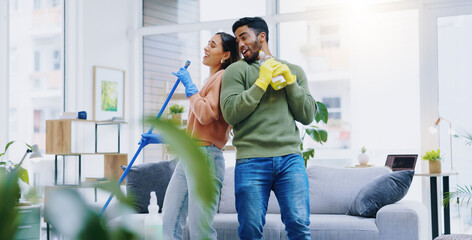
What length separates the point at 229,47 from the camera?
246 centimetres

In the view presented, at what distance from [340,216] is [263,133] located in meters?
1.66

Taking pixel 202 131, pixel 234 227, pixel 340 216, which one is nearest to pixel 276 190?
pixel 202 131

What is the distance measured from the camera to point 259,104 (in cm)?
224

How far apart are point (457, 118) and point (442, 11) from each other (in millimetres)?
1030

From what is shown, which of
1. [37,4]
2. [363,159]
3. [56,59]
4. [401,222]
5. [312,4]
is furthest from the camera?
[56,59]

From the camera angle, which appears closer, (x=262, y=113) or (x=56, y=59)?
(x=262, y=113)

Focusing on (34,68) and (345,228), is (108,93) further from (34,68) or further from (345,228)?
(345,228)

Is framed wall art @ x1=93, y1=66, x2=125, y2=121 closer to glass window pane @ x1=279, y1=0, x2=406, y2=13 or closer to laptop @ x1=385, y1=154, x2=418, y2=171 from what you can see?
glass window pane @ x1=279, y1=0, x2=406, y2=13

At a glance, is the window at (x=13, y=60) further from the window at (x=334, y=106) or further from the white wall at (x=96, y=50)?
the window at (x=334, y=106)

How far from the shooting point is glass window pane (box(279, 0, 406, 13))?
585 cm

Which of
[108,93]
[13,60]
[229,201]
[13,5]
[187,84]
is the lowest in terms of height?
[229,201]

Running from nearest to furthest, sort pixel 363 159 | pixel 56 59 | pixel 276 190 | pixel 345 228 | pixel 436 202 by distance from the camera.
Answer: pixel 276 190
pixel 345 228
pixel 436 202
pixel 363 159
pixel 56 59

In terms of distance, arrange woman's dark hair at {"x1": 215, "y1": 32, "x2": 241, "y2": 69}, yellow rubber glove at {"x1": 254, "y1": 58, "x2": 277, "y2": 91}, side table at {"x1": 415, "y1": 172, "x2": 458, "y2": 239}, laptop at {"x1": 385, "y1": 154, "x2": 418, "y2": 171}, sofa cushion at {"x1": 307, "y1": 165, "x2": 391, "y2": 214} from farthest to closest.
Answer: laptop at {"x1": 385, "y1": 154, "x2": 418, "y2": 171} < side table at {"x1": 415, "y1": 172, "x2": 458, "y2": 239} < sofa cushion at {"x1": 307, "y1": 165, "x2": 391, "y2": 214} < woman's dark hair at {"x1": 215, "y1": 32, "x2": 241, "y2": 69} < yellow rubber glove at {"x1": 254, "y1": 58, "x2": 277, "y2": 91}

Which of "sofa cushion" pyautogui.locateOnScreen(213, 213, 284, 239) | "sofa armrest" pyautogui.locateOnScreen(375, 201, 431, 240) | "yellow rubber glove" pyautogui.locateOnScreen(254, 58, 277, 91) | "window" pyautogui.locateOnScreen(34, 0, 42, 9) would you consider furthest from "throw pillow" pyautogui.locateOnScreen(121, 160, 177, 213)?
"window" pyautogui.locateOnScreen(34, 0, 42, 9)
